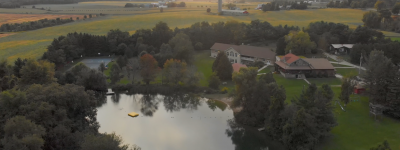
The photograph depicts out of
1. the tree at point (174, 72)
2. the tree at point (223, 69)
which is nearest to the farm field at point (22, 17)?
the tree at point (174, 72)

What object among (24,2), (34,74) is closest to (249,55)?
(34,74)

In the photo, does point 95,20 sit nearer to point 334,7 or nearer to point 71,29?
point 71,29

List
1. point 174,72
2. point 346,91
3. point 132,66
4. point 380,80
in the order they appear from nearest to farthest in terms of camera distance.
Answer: point 380,80 < point 346,91 < point 174,72 < point 132,66

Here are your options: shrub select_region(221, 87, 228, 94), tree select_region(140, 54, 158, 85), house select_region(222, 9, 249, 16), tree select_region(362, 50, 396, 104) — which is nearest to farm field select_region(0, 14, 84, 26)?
house select_region(222, 9, 249, 16)

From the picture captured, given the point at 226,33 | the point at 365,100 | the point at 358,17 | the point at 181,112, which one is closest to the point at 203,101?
the point at 181,112

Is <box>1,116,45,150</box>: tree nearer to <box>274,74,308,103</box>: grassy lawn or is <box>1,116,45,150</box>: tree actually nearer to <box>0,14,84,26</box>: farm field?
<box>274,74,308,103</box>: grassy lawn

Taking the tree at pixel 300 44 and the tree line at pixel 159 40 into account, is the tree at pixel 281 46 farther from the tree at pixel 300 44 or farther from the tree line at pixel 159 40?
the tree line at pixel 159 40

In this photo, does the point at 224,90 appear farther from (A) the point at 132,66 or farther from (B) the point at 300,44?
(B) the point at 300,44
